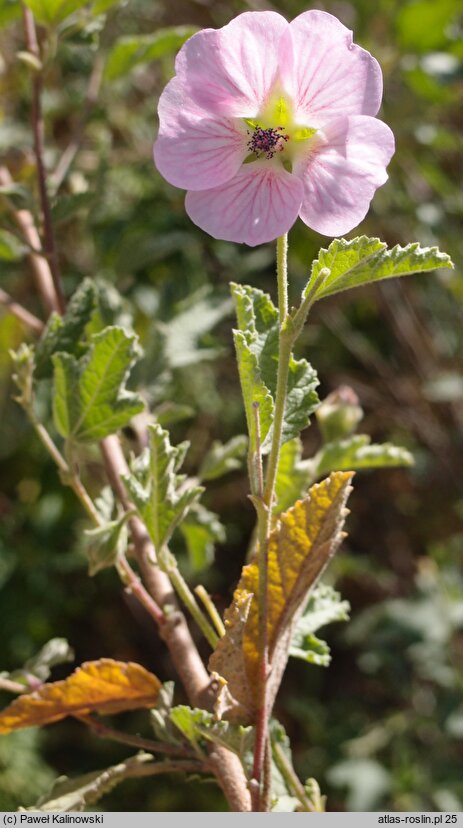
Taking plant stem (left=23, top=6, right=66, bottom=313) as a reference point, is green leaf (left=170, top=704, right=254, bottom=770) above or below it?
below

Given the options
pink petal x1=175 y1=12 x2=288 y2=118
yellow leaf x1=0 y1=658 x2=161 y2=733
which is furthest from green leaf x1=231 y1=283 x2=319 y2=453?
yellow leaf x1=0 y1=658 x2=161 y2=733

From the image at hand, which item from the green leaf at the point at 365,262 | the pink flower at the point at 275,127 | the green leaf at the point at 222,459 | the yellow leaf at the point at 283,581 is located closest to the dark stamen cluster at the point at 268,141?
the pink flower at the point at 275,127

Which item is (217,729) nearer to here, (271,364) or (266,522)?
(266,522)

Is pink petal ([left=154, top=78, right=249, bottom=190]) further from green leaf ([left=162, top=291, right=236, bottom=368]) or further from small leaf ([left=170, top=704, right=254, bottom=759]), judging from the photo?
green leaf ([left=162, top=291, right=236, bottom=368])

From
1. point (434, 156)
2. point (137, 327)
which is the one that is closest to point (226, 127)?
point (137, 327)

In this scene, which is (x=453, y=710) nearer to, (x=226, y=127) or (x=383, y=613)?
(x=383, y=613)

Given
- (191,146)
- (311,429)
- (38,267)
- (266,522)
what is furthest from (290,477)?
(311,429)

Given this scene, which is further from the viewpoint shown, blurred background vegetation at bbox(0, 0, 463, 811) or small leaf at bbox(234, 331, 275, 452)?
blurred background vegetation at bbox(0, 0, 463, 811)
